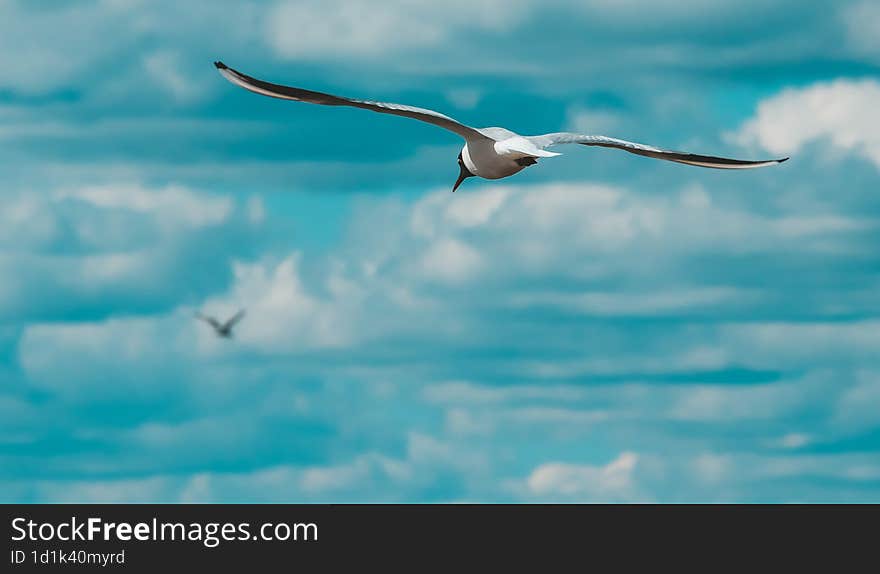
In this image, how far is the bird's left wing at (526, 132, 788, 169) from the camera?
59013 mm

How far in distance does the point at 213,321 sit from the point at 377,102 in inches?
3954

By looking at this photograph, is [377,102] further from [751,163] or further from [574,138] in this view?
[751,163]

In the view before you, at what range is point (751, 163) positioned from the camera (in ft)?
194

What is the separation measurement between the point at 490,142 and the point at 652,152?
21.6ft

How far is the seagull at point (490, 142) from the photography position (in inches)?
2016

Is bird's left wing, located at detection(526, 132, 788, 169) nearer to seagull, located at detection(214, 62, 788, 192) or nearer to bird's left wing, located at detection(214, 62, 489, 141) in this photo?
seagull, located at detection(214, 62, 788, 192)

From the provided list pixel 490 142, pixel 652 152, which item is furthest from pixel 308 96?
pixel 652 152

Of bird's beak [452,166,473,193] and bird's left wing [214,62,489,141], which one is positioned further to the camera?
bird's beak [452,166,473,193]

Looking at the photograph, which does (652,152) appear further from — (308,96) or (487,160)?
(308,96)

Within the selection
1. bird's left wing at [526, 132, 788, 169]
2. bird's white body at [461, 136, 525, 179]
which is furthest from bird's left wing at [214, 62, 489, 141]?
bird's left wing at [526, 132, 788, 169]

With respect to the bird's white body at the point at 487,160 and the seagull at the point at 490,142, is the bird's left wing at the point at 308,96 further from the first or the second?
the bird's white body at the point at 487,160

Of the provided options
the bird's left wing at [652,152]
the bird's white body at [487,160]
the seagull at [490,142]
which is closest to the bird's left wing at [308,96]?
the seagull at [490,142]

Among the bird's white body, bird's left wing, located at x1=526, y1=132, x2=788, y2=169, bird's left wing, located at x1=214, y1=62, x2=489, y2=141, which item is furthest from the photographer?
bird's left wing, located at x1=526, y1=132, x2=788, y2=169
